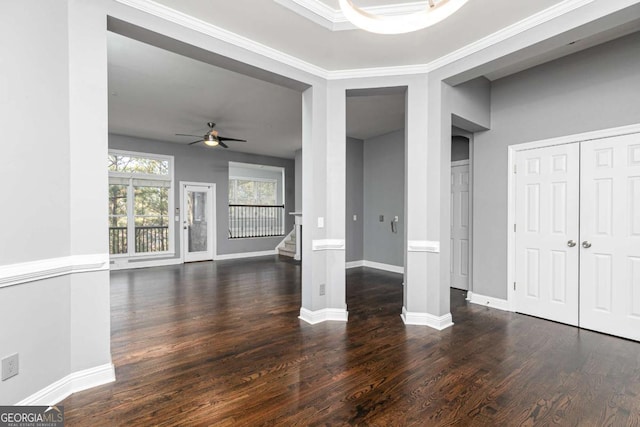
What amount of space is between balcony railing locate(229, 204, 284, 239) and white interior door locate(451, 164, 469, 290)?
5716 millimetres

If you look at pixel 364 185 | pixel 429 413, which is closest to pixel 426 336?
pixel 429 413

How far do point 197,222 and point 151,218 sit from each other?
1.09m

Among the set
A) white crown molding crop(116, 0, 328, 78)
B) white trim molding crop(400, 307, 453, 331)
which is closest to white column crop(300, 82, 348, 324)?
white crown molding crop(116, 0, 328, 78)

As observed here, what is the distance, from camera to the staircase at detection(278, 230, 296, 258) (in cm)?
853

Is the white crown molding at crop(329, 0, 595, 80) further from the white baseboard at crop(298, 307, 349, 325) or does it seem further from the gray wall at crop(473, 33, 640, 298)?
the white baseboard at crop(298, 307, 349, 325)

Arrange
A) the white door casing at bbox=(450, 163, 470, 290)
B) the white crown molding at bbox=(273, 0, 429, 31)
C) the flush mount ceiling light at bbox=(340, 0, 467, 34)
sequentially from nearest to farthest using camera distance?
1. the flush mount ceiling light at bbox=(340, 0, 467, 34)
2. the white crown molding at bbox=(273, 0, 429, 31)
3. the white door casing at bbox=(450, 163, 470, 290)

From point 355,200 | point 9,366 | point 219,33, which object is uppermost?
point 219,33

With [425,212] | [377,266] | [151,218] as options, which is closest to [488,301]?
[425,212]

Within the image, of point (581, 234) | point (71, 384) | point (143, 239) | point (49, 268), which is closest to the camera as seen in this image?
point (49, 268)

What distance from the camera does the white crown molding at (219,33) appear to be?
2.32 metres

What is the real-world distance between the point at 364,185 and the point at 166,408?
579cm

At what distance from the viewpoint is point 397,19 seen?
1.70m

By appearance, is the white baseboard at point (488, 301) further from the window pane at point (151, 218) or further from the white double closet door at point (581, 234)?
the window pane at point (151, 218)

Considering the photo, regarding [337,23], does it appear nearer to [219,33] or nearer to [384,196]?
[219,33]
